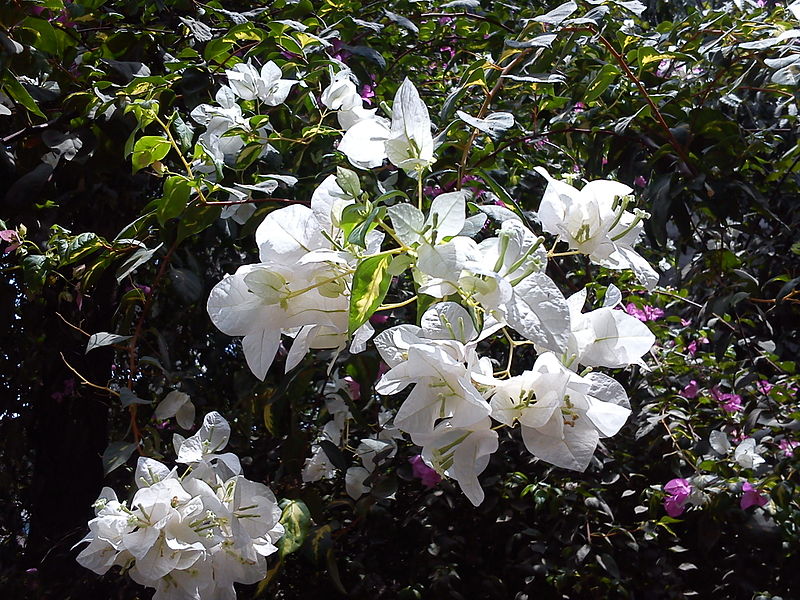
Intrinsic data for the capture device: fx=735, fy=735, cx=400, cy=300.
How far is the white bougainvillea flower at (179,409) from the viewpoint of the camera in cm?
120

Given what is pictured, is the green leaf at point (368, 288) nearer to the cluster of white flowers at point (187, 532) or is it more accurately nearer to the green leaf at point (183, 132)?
the cluster of white flowers at point (187, 532)

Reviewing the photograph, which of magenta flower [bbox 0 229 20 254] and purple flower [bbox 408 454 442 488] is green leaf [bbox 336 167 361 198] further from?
purple flower [bbox 408 454 442 488]

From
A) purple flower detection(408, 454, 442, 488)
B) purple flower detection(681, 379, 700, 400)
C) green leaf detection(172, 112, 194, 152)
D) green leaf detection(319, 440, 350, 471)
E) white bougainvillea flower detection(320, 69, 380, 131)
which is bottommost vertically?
purple flower detection(408, 454, 442, 488)

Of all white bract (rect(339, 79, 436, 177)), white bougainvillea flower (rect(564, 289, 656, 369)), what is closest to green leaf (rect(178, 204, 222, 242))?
white bract (rect(339, 79, 436, 177))

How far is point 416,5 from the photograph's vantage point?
5.45 ft

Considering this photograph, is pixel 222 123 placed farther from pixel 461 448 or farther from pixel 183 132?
pixel 461 448

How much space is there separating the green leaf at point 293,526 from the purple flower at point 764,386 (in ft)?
3.79

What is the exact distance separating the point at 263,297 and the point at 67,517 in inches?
64.0

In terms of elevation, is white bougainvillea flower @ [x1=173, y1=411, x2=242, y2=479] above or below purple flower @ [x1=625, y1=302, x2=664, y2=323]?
above

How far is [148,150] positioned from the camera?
0.74 m

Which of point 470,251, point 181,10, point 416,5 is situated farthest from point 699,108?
point 181,10

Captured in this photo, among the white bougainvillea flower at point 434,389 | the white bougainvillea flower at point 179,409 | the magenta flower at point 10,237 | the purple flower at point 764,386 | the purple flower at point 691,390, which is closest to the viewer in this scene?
the white bougainvillea flower at point 434,389

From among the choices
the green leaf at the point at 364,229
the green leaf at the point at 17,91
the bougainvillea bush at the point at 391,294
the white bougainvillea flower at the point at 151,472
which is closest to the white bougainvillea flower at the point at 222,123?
the bougainvillea bush at the point at 391,294

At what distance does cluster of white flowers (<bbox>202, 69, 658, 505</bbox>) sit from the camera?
0.41 metres
